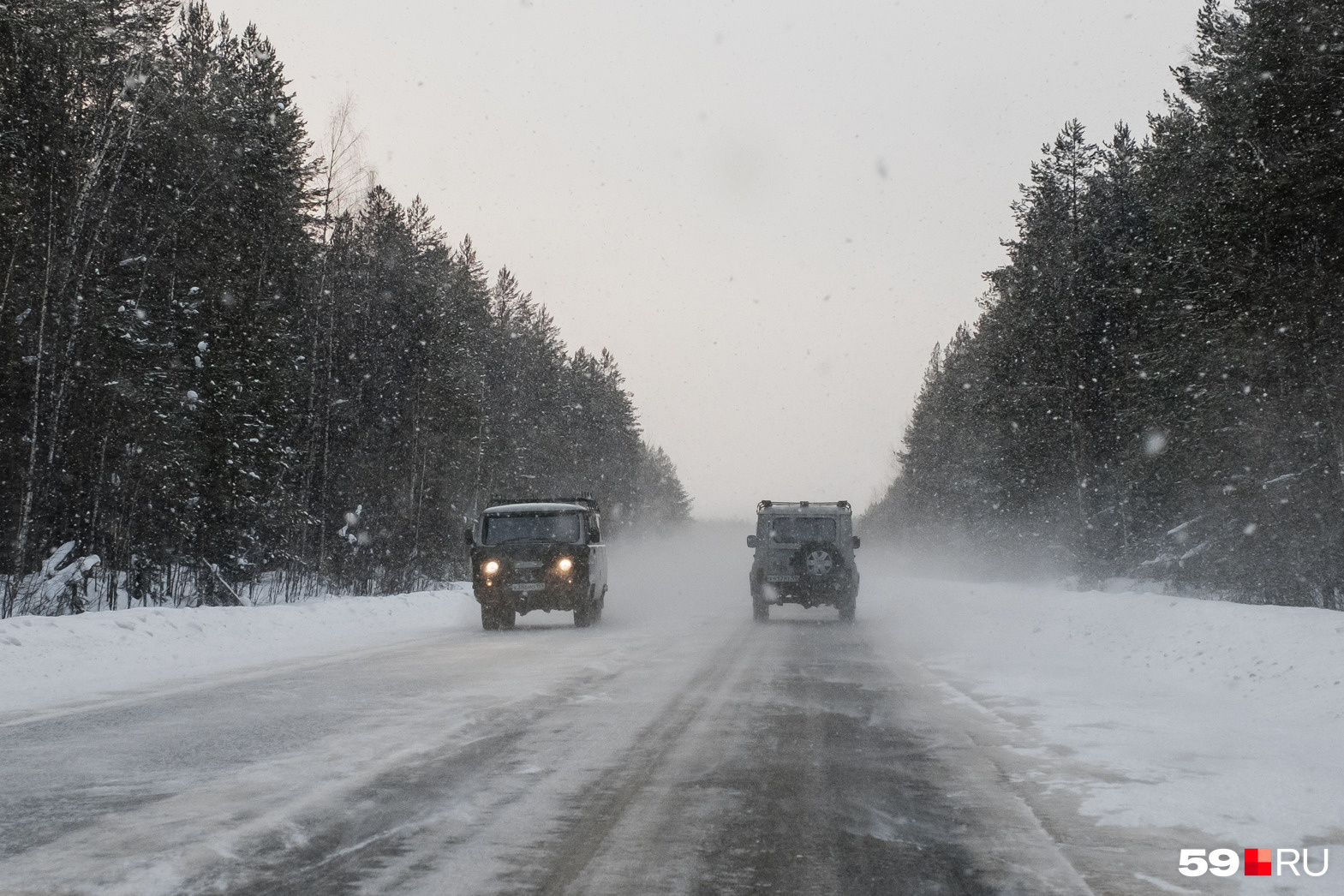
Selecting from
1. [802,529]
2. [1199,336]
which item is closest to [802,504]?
[802,529]

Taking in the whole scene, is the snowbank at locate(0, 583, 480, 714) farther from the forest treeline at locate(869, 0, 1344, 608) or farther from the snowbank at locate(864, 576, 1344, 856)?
the forest treeline at locate(869, 0, 1344, 608)

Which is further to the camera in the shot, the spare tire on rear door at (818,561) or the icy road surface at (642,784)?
the spare tire on rear door at (818,561)

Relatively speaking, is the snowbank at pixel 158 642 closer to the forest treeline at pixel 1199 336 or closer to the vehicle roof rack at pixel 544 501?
the vehicle roof rack at pixel 544 501

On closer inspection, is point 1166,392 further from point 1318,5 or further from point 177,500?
point 177,500

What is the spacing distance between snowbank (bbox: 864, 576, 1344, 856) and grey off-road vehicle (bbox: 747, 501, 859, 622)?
13.2ft

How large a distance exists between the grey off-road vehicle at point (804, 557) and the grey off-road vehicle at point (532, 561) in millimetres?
4256

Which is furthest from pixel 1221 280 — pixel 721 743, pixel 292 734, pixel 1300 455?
pixel 292 734

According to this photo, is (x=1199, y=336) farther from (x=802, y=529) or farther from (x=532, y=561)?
(x=532, y=561)

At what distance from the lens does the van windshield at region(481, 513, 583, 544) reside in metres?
21.6

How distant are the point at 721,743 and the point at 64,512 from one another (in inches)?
845

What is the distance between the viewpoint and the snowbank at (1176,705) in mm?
5988

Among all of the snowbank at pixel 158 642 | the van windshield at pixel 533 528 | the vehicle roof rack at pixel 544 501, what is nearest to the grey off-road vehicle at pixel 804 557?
the vehicle roof rack at pixel 544 501

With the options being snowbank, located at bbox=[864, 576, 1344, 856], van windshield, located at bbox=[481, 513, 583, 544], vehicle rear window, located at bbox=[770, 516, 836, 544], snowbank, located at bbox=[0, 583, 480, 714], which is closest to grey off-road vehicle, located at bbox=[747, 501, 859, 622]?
vehicle rear window, located at bbox=[770, 516, 836, 544]

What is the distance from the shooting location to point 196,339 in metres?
26.3
